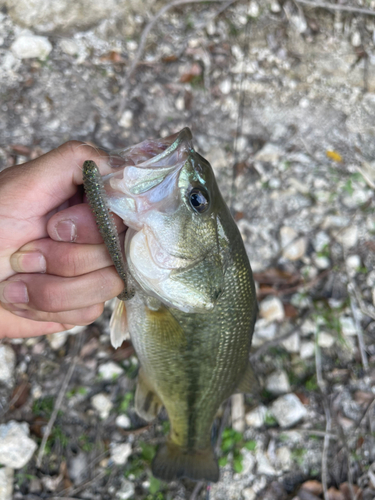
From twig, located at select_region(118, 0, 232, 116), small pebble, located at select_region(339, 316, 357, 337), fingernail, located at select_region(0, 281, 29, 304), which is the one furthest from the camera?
twig, located at select_region(118, 0, 232, 116)

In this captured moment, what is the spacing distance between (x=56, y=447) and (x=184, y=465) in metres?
1.06

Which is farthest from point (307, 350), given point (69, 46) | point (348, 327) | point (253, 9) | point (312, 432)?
point (69, 46)

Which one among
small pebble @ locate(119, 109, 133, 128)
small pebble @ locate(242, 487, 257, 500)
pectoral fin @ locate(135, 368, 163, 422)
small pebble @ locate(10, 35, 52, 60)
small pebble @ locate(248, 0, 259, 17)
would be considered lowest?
small pebble @ locate(242, 487, 257, 500)

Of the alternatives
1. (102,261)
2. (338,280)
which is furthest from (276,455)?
(102,261)

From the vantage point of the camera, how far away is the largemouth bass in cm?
147

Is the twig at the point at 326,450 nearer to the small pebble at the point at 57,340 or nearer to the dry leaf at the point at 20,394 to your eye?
the small pebble at the point at 57,340

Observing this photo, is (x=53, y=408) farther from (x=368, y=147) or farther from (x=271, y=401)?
(x=368, y=147)

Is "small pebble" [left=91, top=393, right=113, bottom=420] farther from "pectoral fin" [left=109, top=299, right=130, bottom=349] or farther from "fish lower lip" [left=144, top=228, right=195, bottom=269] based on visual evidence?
"fish lower lip" [left=144, top=228, right=195, bottom=269]

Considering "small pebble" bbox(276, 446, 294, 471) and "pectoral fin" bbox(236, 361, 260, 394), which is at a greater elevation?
"pectoral fin" bbox(236, 361, 260, 394)

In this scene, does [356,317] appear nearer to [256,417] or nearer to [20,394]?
[256,417]

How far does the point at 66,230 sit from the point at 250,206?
205cm

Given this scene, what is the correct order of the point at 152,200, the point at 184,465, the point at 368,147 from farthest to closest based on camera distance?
the point at 368,147 < the point at 184,465 < the point at 152,200

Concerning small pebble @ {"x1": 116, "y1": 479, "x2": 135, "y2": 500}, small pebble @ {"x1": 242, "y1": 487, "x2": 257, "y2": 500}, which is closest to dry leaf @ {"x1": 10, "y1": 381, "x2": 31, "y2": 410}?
small pebble @ {"x1": 116, "y1": 479, "x2": 135, "y2": 500}

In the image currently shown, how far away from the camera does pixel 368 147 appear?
3439 mm
